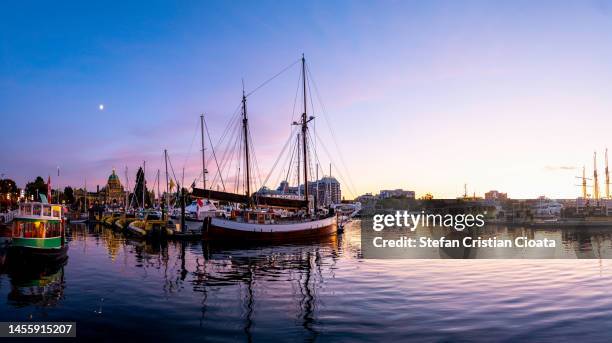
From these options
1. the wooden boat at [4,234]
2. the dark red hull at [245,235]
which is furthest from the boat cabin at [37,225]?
the dark red hull at [245,235]

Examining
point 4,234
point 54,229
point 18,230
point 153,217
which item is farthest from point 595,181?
point 18,230

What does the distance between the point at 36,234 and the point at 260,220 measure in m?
31.9

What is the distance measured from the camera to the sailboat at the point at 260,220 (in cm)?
5800

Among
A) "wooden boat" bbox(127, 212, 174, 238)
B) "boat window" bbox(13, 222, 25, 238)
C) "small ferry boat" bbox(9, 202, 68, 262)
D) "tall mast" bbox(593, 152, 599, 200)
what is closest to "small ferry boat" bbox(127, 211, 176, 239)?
"wooden boat" bbox(127, 212, 174, 238)

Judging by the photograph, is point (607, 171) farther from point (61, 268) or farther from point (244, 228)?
point (61, 268)

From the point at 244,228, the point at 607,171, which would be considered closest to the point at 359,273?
the point at 244,228

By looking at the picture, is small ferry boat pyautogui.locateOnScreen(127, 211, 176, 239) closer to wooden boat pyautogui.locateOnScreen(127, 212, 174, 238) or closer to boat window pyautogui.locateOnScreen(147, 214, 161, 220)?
wooden boat pyautogui.locateOnScreen(127, 212, 174, 238)

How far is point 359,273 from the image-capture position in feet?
105

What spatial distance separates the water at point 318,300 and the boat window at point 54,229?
2981 mm

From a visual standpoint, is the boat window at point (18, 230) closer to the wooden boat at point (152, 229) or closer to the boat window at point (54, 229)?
the boat window at point (54, 229)

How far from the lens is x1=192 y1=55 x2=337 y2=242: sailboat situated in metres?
58.0

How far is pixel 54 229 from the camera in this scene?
1396 inches

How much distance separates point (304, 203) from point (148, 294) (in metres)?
49.8

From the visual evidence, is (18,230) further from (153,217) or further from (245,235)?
(153,217)
